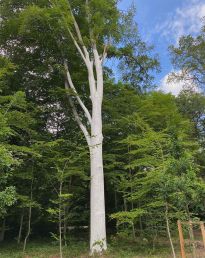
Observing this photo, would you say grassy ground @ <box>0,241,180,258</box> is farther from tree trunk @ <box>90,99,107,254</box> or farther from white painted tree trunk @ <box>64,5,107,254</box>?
white painted tree trunk @ <box>64,5,107,254</box>

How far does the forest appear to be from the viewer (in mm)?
10219

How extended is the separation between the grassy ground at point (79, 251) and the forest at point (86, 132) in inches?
1.4

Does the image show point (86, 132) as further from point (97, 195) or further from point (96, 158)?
point (97, 195)

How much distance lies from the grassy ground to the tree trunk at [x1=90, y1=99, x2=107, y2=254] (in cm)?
41

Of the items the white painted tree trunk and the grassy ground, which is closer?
the grassy ground

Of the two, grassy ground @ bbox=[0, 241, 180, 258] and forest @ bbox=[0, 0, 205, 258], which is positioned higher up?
forest @ bbox=[0, 0, 205, 258]

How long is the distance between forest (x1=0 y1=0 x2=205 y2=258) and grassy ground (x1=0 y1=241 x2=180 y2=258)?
0.03m

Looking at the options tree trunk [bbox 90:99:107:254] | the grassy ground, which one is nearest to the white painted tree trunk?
tree trunk [bbox 90:99:107:254]

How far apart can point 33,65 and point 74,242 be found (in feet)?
24.0

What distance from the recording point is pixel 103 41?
14344mm

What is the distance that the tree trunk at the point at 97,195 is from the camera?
10.2 metres

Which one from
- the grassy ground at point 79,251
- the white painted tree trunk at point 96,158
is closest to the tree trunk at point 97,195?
the white painted tree trunk at point 96,158

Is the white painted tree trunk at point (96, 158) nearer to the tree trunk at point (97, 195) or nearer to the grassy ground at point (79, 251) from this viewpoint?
the tree trunk at point (97, 195)

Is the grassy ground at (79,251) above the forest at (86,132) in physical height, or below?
below
